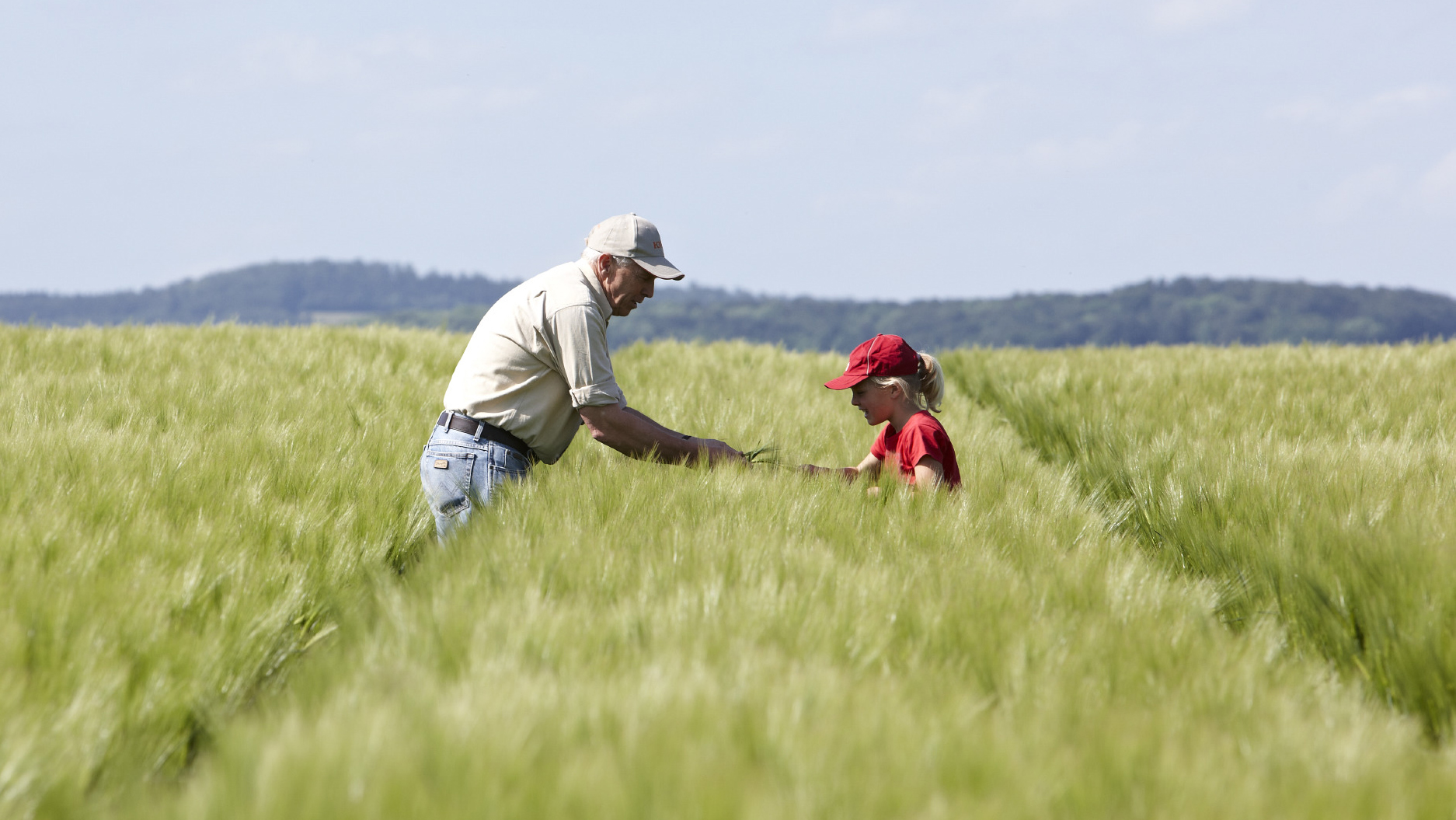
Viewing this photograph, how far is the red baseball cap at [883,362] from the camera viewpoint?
3438 mm

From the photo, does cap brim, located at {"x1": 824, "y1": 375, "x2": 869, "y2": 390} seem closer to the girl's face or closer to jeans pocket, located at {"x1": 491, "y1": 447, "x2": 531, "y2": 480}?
the girl's face

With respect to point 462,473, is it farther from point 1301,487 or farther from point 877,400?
point 1301,487

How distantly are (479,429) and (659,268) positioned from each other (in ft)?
3.07

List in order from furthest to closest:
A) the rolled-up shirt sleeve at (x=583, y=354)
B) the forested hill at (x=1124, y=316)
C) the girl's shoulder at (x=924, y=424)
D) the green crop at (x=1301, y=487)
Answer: the forested hill at (x=1124, y=316) → the girl's shoulder at (x=924, y=424) → the rolled-up shirt sleeve at (x=583, y=354) → the green crop at (x=1301, y=487)

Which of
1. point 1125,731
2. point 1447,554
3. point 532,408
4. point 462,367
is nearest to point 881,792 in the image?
point 1125,731

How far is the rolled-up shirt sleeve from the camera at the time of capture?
312 cm

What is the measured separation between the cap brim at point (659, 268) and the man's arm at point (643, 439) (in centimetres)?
52

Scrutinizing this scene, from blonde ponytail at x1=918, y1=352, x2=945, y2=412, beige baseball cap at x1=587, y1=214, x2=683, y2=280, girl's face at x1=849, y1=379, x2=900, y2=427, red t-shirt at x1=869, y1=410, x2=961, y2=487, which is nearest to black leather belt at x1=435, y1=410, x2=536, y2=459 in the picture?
beige baseball cap at x1=587, y1=214, x2=683, y2=280

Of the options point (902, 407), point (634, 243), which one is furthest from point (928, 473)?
point (634, 243)

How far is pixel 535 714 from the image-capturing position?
4.55ft

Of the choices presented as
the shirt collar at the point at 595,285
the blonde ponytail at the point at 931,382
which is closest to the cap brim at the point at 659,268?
the shirt collar at the point at 595,285

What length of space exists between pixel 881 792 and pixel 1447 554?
2024mm

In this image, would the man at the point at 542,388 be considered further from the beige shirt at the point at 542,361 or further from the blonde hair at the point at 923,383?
the blonde hair at the point at 923,383

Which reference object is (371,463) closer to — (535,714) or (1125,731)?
(535,714)
